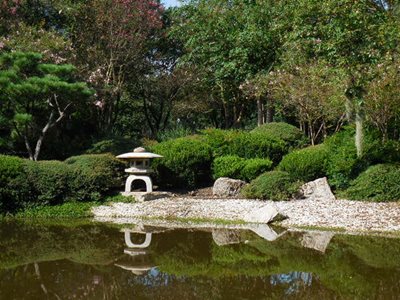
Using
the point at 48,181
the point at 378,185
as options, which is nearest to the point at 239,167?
the point at 378,185

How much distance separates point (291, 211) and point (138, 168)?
423 cm

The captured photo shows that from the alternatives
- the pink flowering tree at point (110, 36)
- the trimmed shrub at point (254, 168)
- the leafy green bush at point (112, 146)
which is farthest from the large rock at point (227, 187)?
the pink flowering tree at point (110, 36)

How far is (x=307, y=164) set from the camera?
13250 millimetres

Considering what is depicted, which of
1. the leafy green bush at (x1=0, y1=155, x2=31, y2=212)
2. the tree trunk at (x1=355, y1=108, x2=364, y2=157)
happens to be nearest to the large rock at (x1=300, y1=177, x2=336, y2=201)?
the tree trunk at (x1=355, y1=108, x2=364, y2=157)

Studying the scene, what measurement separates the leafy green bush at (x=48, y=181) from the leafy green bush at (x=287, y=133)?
6714 millimetres

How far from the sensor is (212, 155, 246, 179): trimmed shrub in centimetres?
1403

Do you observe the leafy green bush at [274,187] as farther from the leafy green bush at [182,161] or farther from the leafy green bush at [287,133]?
the leafy green bush at [287,133]

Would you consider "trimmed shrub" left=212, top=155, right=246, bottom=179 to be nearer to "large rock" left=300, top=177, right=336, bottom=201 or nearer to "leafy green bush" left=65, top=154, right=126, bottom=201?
"large rock" left=300, top=177, right=336, bottom=201

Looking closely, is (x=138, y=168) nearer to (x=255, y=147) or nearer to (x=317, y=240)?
(x=255, y=147)

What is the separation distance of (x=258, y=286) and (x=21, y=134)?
33.4 ft

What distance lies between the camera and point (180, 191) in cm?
1423

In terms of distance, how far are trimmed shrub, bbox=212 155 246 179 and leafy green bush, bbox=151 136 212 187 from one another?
342 millimetres

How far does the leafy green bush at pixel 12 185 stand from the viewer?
11.5 meters

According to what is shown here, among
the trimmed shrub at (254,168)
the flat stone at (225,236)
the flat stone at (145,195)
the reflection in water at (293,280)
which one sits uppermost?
the trimmed shrub at (254,168)
